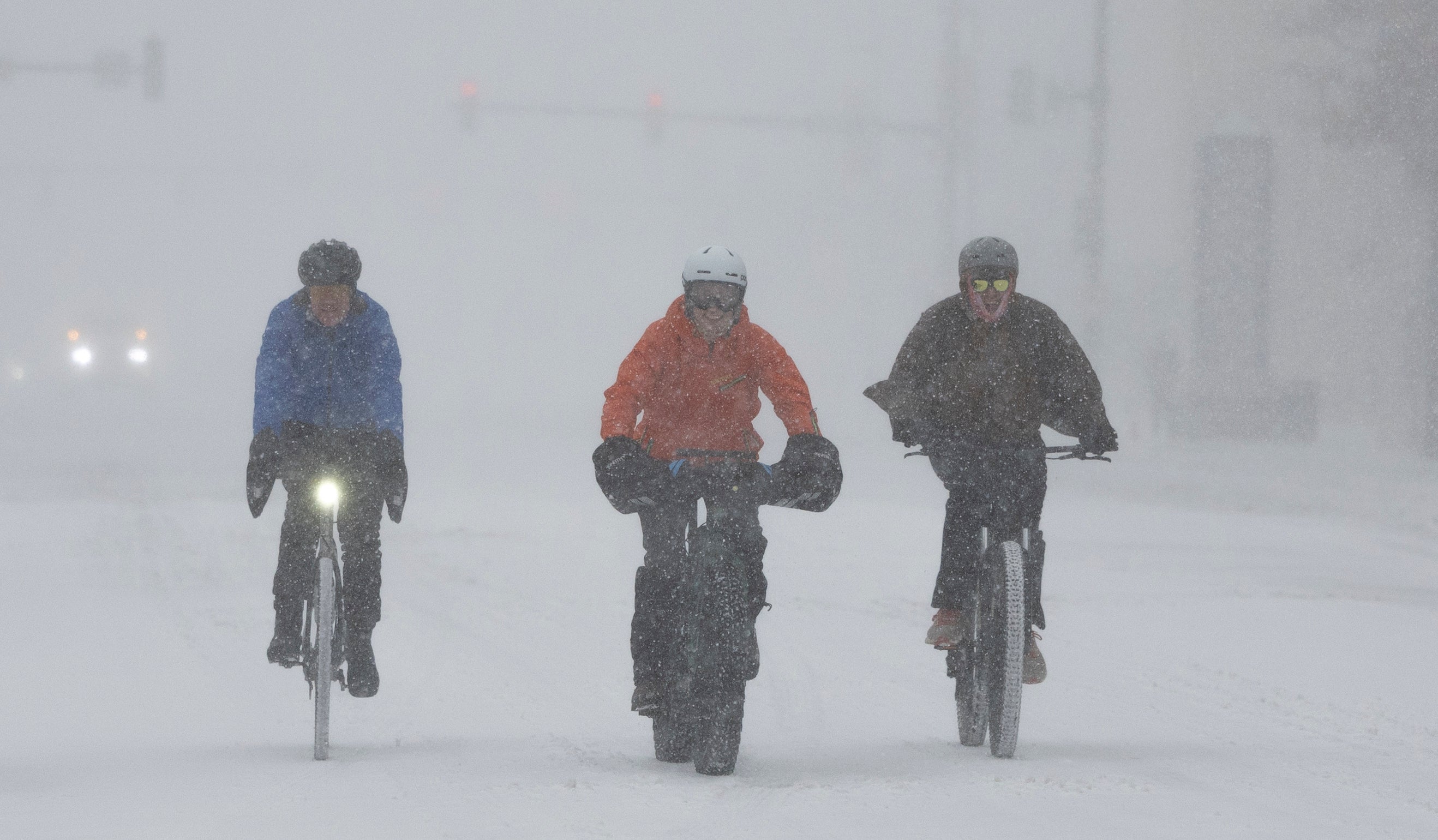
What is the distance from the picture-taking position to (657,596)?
599 centimetres

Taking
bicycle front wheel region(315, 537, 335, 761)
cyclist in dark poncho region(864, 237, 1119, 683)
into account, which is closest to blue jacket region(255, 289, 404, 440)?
bicycle front wheel region(315, 537, 335, 761)

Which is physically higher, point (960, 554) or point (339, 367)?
point (339, 367)

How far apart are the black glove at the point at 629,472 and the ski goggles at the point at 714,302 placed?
0.51 meters

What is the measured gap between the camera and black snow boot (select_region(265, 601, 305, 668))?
6301mm

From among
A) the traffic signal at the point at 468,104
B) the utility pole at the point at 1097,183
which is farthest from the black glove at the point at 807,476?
the traffic signal at the point at 468,104

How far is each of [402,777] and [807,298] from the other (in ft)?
185

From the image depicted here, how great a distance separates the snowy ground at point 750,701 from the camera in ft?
16.5

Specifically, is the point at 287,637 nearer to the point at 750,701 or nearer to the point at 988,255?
the point at 750,701

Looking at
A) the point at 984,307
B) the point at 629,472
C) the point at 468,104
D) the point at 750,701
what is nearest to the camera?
the point at 629,472

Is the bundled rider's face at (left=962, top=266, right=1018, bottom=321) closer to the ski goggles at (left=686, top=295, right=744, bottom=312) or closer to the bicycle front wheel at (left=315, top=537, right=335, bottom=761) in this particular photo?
the ski goggles at (left=686, top=295, right=744, bottom=312)

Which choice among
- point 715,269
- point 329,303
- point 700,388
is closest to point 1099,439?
point 700,388

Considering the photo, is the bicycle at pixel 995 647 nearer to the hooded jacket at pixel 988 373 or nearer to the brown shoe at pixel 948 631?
the brown shoe at pixel 948 631

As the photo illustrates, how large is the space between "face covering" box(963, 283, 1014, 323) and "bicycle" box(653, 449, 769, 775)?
116 centimetres

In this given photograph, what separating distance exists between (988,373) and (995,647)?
1000mm
